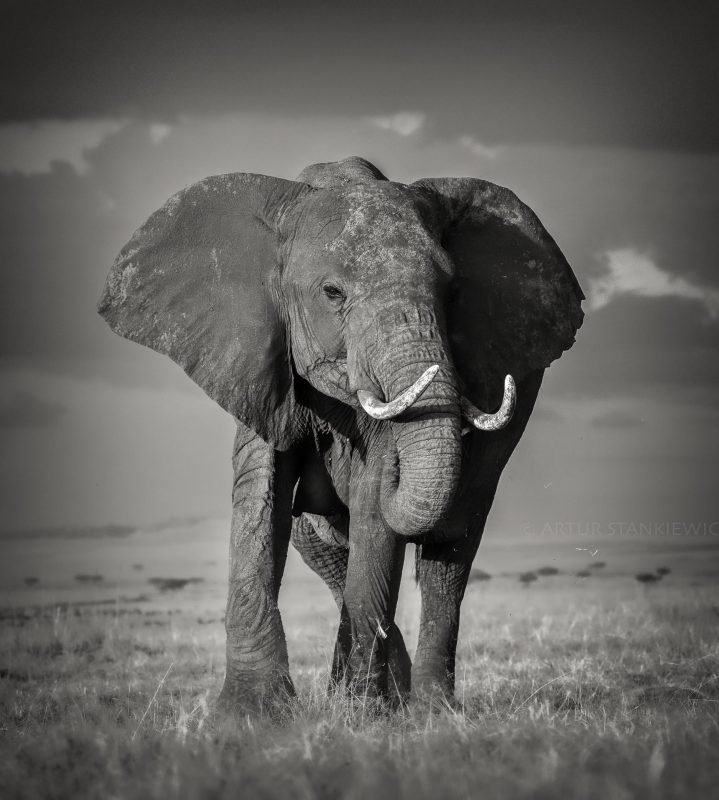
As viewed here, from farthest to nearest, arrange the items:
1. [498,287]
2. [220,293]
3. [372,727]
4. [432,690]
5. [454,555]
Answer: [454,555] → [498,287] → [432,690] → [220,293] → [372,727]

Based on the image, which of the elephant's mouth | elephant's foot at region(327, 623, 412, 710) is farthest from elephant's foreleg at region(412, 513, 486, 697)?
the elephant's mouth

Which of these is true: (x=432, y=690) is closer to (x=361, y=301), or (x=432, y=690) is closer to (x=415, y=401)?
(x=415, y=401)

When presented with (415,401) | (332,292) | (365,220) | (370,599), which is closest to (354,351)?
(332,292)

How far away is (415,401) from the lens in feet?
27.4

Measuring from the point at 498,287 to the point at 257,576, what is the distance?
2.87 m

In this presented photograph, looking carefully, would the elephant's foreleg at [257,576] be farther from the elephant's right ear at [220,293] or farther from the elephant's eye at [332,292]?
the elephant's eye at [332,292]

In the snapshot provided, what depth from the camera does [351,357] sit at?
29.0 ft

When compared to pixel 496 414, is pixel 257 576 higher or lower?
lower

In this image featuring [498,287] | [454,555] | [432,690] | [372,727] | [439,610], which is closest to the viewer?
[372,727]

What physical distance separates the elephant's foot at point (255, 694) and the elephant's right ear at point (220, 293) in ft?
5.27

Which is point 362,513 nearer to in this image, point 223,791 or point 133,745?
point 133,745

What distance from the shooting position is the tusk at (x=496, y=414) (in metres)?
8.48

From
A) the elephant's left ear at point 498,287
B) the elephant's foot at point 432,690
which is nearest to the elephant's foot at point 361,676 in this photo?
the elephant's foot at point 432,690

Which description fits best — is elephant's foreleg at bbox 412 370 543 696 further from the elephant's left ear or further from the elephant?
the elephant's left ear
